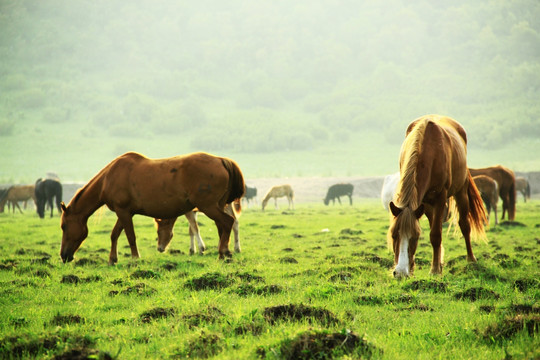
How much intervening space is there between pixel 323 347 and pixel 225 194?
7.16 m

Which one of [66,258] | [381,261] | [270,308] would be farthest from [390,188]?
[270,308]

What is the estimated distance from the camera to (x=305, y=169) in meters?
123

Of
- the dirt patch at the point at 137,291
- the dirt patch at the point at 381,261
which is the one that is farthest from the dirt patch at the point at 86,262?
the dirt patch at the point at 381,261

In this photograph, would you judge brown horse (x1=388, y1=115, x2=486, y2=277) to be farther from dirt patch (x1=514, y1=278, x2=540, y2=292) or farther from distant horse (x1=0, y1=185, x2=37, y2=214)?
distant horse (x1=0, y1=185, x2=37, y2=214)

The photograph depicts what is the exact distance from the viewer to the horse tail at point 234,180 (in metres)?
11.0

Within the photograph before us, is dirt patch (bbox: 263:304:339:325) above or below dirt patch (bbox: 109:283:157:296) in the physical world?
above

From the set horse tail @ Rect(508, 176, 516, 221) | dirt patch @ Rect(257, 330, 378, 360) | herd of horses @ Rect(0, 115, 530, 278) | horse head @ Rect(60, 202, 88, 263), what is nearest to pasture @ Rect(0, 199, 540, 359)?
dirt patch @ Rect(257, 330, 378, 360)

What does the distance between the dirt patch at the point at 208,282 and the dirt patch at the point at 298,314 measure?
2053 mm

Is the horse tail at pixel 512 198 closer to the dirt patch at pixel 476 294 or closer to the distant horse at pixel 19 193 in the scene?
the dirt patch at pixel 476 294

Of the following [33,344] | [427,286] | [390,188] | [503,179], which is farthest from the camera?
Result: [503,179]

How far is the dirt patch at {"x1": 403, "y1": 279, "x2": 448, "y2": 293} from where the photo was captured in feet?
22.6

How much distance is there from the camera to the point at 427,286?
695 cm

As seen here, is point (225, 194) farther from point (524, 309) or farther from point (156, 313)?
point (524, 309)

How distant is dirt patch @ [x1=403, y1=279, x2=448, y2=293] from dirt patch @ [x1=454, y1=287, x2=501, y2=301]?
0.34m
